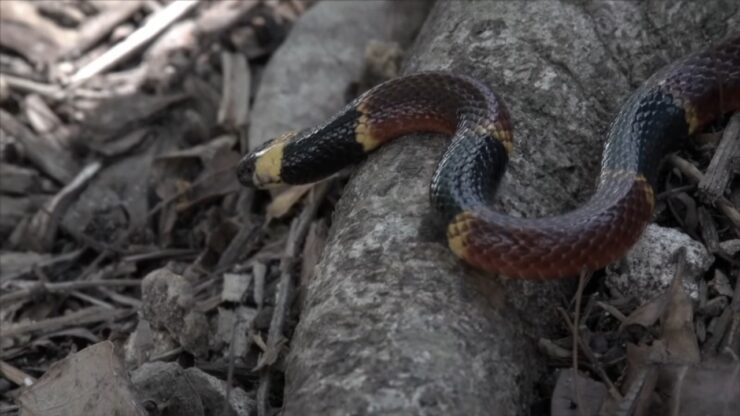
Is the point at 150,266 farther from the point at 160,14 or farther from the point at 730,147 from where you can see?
the point at 730,147

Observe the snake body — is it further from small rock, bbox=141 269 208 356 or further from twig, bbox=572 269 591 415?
small rock, bbox=141 269 208 356

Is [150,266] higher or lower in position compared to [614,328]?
lower

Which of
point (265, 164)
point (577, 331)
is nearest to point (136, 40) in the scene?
point (265, 164)

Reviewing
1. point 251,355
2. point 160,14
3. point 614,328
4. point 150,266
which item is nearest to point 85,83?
point 160,14

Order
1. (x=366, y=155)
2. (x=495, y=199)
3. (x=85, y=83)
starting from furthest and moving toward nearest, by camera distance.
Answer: (x=85, y=83)
(x=366, y=155)
(x=495, y=199)

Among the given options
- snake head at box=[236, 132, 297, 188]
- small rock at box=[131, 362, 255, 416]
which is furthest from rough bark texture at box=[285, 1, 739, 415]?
snake head at box=[236, 132, 297, 188]

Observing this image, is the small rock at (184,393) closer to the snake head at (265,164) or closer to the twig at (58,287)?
the twig at (58,287)

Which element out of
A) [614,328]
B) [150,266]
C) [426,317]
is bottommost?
[150,266]
